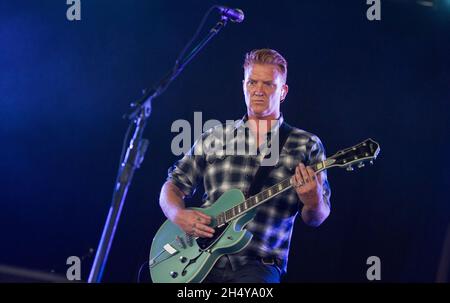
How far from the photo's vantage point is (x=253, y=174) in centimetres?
355

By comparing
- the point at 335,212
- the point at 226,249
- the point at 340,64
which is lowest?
the point at 226,249

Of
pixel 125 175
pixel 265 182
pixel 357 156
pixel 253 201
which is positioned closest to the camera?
pixel 125 175

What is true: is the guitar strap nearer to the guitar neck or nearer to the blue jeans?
the guitar neck

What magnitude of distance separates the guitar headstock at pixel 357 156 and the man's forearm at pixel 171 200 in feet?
3.27

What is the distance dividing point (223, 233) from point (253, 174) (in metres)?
0.45

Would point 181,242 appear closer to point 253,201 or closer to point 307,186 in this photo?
point 253,201

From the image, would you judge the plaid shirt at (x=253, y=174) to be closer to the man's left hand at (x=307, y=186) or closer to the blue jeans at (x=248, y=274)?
the blue jeans at (x=248, y=274)

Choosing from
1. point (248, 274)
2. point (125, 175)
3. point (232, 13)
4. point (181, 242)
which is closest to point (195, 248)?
point (181, 242)

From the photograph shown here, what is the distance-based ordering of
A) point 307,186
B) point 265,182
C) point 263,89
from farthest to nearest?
point 263,89 → point 265,182 → point 307,186

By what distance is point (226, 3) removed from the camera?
15.1ft
